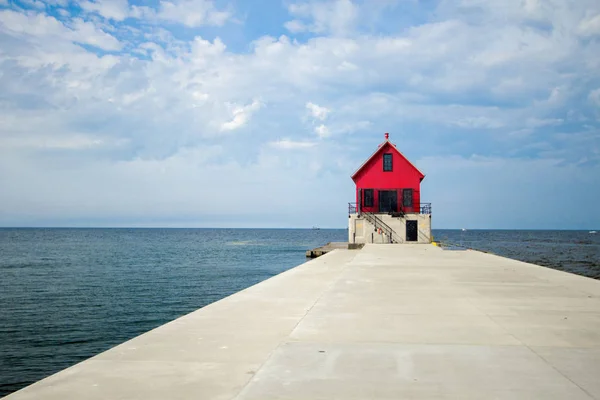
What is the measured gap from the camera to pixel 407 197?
2095 inches

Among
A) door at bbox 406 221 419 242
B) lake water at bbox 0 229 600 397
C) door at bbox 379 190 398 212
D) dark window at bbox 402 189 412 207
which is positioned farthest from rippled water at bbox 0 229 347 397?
dark window at bbox 402 189 412 207

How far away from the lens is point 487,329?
10.3m

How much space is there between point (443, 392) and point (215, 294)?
25.6m

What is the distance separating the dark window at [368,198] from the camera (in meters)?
53.5

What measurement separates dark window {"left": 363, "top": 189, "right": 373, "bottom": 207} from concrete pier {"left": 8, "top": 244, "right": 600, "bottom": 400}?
38.1m

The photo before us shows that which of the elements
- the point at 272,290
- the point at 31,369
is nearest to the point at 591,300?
the point at 272,290

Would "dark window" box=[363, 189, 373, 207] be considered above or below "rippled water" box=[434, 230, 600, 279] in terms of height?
above

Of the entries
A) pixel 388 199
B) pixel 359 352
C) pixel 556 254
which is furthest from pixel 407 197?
pixel 359 352

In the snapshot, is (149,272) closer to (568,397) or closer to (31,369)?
(31,369)

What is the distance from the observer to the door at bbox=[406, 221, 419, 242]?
52500 mm

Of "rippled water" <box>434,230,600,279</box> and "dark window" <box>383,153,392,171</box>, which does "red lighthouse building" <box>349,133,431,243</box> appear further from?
"rippled water" <box>434,230,600,279</box>

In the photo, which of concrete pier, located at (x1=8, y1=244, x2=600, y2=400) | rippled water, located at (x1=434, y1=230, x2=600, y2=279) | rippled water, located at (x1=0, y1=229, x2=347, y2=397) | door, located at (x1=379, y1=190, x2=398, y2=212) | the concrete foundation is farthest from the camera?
door, located at (x1=379, y1=190, x2=398, y2=212)

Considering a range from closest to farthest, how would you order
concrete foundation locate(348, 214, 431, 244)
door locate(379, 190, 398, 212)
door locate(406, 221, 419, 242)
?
concrete foundation locate(348, 214, 431, 244) < door locate(406, 221, 419, 242) < door locate(379, 190, 398, 212)

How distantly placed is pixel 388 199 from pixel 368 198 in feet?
6.77
